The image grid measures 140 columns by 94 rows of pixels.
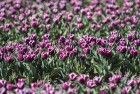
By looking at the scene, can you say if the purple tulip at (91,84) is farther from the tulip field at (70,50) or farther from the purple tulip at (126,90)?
the purple tulip at (126,90)

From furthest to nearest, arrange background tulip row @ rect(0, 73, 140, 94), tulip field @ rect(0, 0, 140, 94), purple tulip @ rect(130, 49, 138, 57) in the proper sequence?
purple tulip @ rect(130, 49, 138, 57) → tulip field @ rect(0, 0, 140, 94) → background tulip row @ rect(0, 73, 140, 94)

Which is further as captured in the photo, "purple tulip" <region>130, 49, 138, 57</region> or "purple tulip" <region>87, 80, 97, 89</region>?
"purple tulip" <region>130, 49, 138, 57</region>

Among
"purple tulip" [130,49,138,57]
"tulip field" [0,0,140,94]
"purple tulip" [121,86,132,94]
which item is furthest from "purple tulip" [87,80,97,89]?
A: "purple tulip" [130,49,138,57]

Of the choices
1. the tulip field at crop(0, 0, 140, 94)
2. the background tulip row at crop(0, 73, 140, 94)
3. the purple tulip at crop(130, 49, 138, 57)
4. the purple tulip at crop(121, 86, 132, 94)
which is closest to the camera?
the purple tulip at crop(121, 86, 132, 94)

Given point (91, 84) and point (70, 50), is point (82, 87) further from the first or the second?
point (70, 50)

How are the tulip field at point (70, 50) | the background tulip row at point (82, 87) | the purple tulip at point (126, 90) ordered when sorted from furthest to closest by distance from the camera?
1. the tulip field at point (70, 50)
2. the background tulip row at point (82, 87)
3. the purple tulip at point (126, 90)

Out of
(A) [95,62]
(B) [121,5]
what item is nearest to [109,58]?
(A) [95,62]

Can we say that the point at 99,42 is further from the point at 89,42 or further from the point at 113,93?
Answer: the point at 113,93

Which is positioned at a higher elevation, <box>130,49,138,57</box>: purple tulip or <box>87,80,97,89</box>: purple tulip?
<box>87,80,97,89</box>: purple tulip

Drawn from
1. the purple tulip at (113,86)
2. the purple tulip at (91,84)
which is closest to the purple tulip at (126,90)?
the purple tulip at (113,86)

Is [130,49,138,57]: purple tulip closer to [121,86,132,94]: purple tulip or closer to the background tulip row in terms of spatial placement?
the background tulip row
